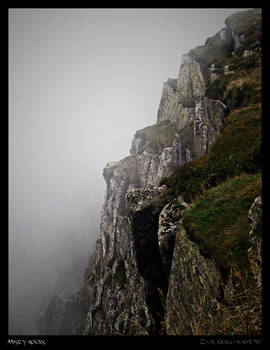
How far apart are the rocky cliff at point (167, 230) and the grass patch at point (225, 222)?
249mm

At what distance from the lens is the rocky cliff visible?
6.46 metres

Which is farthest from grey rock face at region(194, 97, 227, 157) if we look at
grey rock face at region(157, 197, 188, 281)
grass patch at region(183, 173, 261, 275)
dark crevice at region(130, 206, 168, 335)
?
dark crevice at region(130, 206, 168, 335)

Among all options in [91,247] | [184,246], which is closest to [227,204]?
[184,246]

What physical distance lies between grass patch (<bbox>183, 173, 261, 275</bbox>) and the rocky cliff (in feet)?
0.82

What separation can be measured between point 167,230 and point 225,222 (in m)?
4.27

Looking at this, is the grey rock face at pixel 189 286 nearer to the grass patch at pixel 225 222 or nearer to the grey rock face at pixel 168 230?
the grass patch at pixel 225 222

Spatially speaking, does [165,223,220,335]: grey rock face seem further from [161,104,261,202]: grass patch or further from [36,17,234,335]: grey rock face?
[161,104,261,202]: grass patch

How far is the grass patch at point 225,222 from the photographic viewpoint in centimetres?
570

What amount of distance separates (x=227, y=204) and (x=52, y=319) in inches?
4159

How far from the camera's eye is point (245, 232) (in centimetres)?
615

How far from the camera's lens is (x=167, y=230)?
10617mm

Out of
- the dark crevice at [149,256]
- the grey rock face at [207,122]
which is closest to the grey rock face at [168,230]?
the dark crevice at [149,256]

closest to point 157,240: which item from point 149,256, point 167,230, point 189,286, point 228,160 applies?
point 149,256
